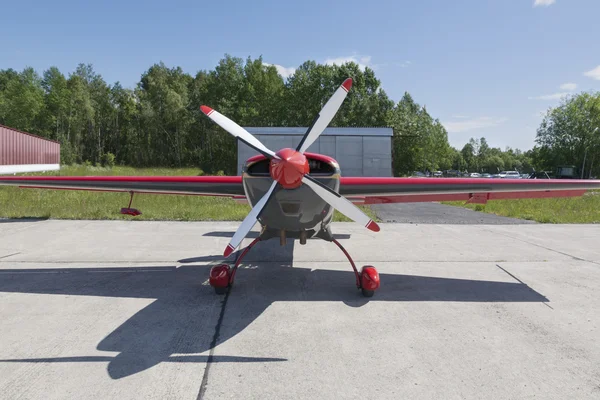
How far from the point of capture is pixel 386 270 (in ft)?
24.1

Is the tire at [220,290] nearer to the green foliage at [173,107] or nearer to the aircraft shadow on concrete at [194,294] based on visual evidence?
the aircraft shadow on concrete at [194,294]

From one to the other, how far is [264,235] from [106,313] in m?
2.58

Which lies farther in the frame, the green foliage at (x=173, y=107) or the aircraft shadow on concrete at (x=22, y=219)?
the green foliage at (x=173, y=107)

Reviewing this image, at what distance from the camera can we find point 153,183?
22.4 ft

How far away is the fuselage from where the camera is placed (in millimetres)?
5219

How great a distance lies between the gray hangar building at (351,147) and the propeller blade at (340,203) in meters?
24.7

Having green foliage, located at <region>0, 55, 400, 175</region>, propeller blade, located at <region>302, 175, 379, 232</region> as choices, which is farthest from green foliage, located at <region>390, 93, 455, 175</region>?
propeller blade, located at <region>302, 175, 379, 232</region>

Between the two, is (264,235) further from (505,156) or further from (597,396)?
(505,156)

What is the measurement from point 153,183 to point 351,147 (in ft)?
79.9

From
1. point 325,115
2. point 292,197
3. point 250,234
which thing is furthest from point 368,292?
point 250,234

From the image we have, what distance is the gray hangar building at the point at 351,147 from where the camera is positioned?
29.5 metres

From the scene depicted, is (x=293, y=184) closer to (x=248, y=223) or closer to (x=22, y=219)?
(x=248, y=223)

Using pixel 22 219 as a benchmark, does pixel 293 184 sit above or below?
above

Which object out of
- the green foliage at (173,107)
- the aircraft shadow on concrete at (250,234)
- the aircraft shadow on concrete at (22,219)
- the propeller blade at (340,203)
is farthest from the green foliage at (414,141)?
the propeller blade at (340,203)
